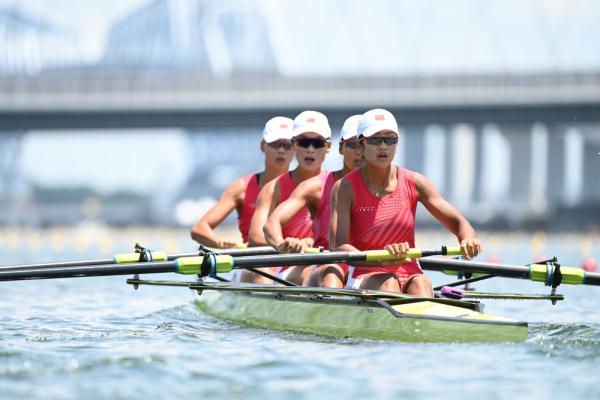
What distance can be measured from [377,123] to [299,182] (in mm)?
2423

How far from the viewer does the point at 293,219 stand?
12891mm

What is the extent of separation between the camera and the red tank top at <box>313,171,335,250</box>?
38.8 ft

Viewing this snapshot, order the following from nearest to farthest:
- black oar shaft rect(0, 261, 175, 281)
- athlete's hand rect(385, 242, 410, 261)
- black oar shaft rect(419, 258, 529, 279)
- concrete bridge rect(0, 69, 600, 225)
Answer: athlete's hand rect(385, 242, 410, 261) < black oar shaft rect(419, 258, 529, 279) < black oar shaft rect(0, 261, 175, 281) < concrete bridge rect(0, 69, 600, 225)

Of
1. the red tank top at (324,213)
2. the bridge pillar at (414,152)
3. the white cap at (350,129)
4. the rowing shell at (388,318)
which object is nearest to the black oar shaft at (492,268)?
the rowing shell at (388,318)

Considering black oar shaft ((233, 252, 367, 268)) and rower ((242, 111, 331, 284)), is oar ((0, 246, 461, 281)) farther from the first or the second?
rower ((242, 111, 331, 284))

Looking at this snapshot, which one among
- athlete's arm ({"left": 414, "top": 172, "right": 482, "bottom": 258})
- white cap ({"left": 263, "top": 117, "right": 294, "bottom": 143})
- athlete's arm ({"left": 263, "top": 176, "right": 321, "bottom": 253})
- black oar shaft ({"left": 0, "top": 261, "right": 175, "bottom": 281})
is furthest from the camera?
white cap ({"left": 263, "top": 117, "right": 294, "bottom": 143})

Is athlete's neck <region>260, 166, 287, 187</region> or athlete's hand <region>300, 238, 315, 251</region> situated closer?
athlete's hand <region>300, 238, 315, 251</region>

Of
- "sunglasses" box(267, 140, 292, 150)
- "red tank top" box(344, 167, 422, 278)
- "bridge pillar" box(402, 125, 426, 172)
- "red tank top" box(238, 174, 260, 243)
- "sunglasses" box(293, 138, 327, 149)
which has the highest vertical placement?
"bridge pillar" box(402, 125, 426, 172)

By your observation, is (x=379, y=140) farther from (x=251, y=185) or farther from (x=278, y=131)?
(x=251, y=185)

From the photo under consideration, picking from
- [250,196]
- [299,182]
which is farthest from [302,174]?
[250,196]

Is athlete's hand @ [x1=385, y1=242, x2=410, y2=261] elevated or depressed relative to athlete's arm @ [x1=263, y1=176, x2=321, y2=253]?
depressed

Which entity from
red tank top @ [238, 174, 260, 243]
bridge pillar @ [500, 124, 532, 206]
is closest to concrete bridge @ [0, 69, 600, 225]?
bridge pillar @ [500, 124, 532, 206]

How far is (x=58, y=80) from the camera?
233 feet

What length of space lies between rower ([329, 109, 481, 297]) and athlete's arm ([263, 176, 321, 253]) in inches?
29.4
